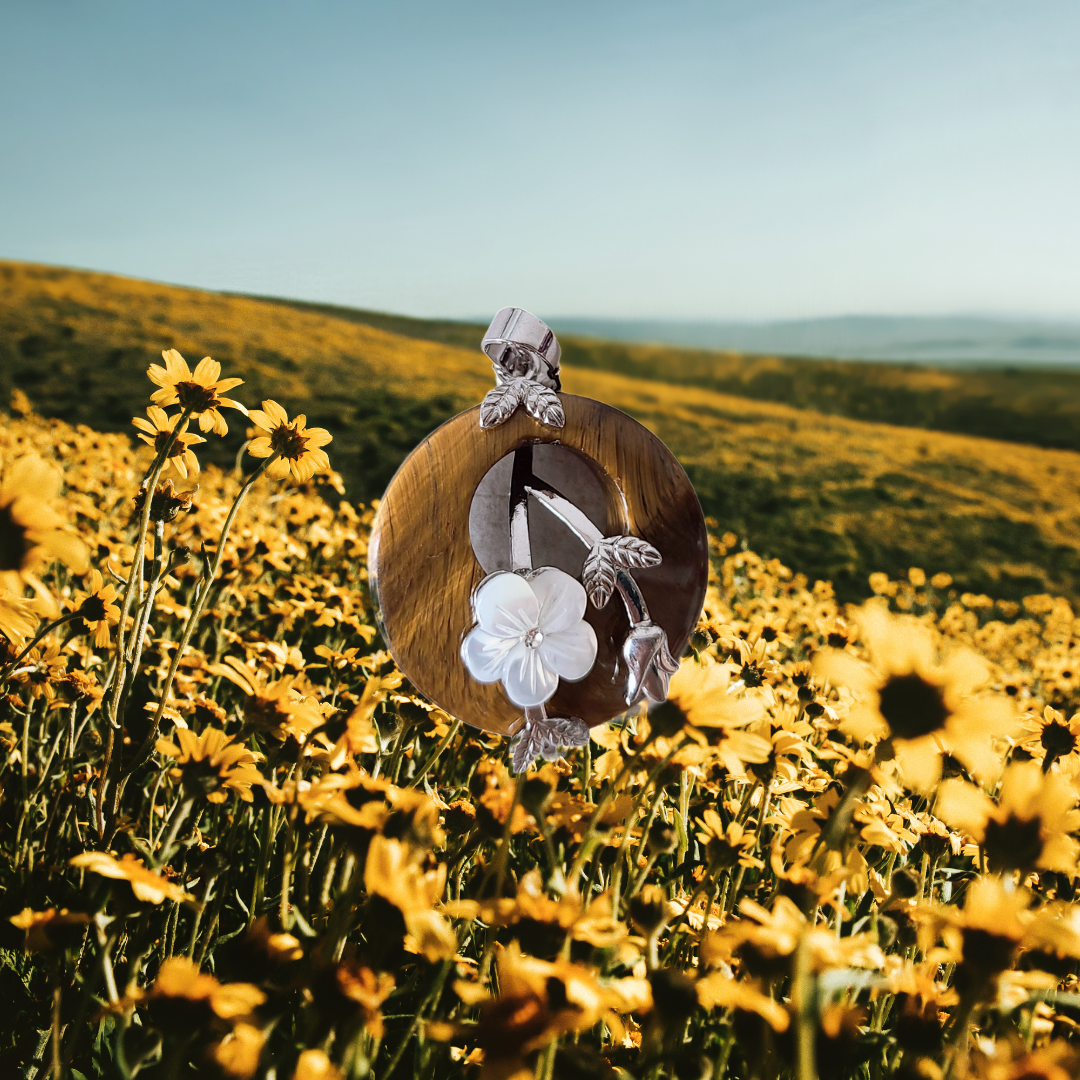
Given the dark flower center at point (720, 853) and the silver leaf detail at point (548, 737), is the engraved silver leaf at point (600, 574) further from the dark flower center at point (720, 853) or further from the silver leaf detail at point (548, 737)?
the dark flower center at point (720, 853)

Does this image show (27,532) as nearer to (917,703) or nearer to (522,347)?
(522,347)

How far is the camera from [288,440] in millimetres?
1133

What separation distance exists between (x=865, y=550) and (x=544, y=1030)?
986 centimetres

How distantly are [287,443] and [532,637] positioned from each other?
1.85 feet

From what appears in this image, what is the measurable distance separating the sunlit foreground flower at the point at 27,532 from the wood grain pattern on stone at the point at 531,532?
317 millimetres

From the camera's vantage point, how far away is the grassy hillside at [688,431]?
982 centimetres

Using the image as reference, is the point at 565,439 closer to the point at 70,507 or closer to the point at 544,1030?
the point at 544,1030

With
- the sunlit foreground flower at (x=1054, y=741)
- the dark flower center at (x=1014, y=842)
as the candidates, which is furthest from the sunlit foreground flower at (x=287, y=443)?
the sunlit foreground flower at (x=1054, y=741)

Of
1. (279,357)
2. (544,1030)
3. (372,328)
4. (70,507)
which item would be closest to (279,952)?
(544,1030)

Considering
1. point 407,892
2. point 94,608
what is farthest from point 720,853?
point 94,608

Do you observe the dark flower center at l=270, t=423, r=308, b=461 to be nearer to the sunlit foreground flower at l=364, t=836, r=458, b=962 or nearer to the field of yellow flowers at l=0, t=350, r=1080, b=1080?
the field of yellow flowers at l=0, t=350, r=1080, b=1080

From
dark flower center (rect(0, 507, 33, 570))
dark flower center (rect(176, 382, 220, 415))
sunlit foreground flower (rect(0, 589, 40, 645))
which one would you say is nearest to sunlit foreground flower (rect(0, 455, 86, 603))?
dark flower center (rect(0, 507, 33, 570))

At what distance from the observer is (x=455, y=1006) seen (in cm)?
84

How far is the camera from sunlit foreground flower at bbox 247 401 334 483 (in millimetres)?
1125
